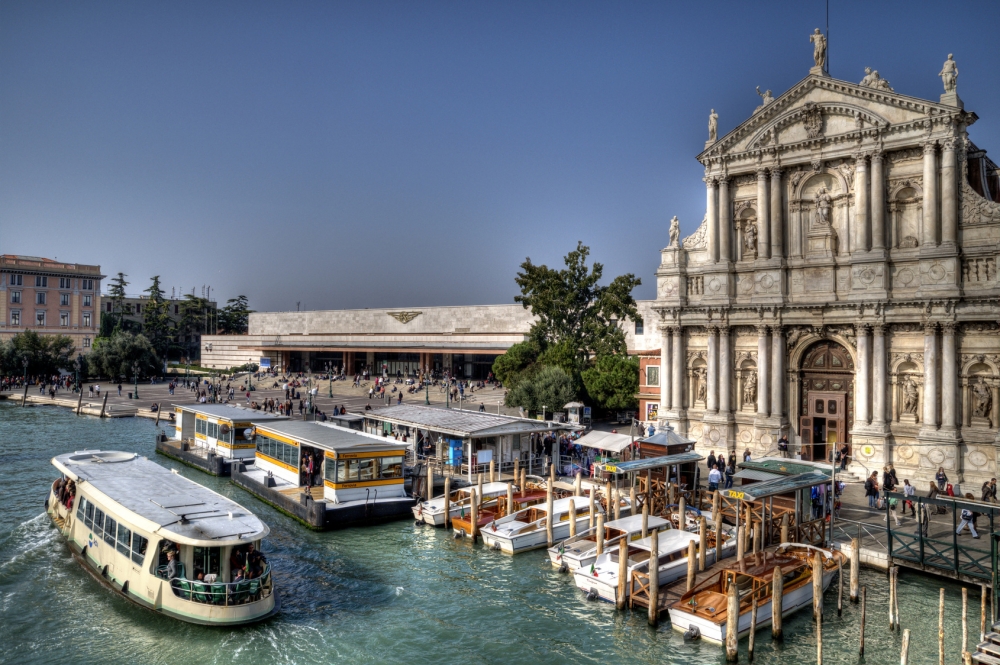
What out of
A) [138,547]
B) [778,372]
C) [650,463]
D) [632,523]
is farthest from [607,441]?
[138,547]

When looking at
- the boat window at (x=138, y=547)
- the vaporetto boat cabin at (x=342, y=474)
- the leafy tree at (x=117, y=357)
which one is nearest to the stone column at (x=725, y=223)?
the vaporetto boat cabin at (x=342, y=474)

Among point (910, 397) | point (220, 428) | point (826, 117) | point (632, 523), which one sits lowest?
point (632, 523)

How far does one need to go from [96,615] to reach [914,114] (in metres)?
34.9

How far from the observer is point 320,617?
1850cm

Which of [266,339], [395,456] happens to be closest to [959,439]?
[395,456]

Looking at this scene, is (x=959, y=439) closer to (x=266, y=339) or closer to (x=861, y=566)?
(x=861, y=566)

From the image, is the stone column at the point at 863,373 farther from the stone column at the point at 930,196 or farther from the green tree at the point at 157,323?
the green tree at the point at 157,323

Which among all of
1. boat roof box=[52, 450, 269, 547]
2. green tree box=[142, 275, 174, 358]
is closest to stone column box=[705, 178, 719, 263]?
boat roof box=[52, 450, 269, 547]

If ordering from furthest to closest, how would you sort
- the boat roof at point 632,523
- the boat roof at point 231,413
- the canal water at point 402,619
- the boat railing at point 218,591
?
the boat roof at point 231,413 → the boat roof at point 632,523 → the boat railing at point 218,591 → the canal water at point 402,619

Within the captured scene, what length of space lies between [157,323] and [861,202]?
334 ft

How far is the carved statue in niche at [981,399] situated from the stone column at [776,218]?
9.93m

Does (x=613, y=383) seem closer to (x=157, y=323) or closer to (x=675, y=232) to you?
(x=675, y=232)

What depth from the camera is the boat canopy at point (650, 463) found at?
25.1 m

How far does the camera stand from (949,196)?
30.5m
